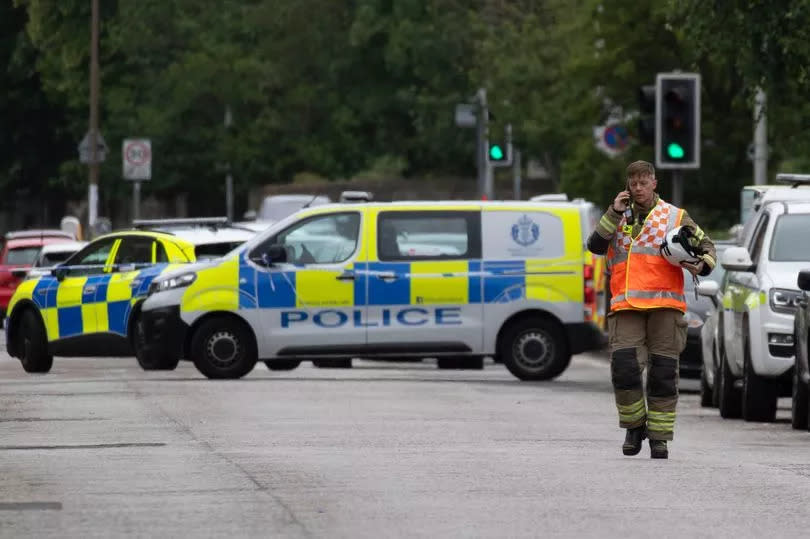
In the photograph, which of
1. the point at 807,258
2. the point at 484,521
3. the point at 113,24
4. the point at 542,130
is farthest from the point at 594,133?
the point at 484,521

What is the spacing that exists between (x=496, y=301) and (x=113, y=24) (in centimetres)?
4427

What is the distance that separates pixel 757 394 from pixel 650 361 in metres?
4.17

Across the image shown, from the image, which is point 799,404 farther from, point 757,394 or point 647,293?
point 647,293

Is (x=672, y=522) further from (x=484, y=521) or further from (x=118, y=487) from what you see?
(x=118, y=487)

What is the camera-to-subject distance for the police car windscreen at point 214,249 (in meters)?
26.2

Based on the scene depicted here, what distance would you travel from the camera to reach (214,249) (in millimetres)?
26406

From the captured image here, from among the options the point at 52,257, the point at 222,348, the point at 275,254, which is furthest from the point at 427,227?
the point at 52,257

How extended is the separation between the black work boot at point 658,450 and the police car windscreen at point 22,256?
27419 mm

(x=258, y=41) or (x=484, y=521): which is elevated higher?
(x=258, y=41)

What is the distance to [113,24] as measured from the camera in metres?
66.8

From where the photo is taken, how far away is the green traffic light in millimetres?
25281

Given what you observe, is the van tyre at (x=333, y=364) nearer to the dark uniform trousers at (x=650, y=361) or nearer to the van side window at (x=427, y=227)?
the van side window at (x=427, y=227)

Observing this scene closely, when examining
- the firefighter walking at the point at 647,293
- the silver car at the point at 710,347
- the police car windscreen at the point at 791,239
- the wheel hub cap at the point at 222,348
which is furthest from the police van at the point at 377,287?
the firefighter walking at the point at 647,293

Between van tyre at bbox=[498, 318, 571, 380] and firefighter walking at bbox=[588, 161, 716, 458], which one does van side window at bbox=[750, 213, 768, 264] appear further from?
van tyre at bbox=[498, 318, 571, 380]
